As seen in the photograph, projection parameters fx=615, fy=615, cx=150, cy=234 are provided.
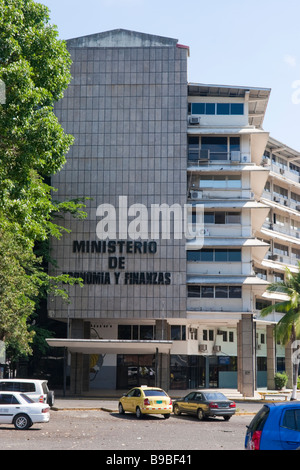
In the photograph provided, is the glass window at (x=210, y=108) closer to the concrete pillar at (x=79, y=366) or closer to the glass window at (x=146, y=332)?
the glass window at (x=146, y=332)

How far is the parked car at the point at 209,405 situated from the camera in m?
29.6

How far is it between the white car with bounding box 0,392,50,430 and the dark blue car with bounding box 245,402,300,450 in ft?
41.8

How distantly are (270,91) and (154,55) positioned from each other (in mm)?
10449

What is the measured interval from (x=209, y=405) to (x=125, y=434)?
7.94 metres

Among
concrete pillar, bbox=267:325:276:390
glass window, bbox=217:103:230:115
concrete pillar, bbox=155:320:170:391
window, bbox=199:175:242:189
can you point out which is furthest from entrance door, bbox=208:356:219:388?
glass window, bbox=217:103:230:115

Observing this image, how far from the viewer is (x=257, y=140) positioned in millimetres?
53469

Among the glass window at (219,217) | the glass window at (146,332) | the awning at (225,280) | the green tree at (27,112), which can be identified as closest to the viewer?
the green tree at (27,112)

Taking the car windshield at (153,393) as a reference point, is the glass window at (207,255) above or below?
above

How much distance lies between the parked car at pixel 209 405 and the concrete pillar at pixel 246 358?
18532 millimetres

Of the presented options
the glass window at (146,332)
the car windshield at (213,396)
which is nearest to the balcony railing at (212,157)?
the glass window at (146,332)

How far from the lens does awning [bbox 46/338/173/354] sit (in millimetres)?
42531

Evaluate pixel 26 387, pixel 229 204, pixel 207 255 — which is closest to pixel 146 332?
pixel 207 255
